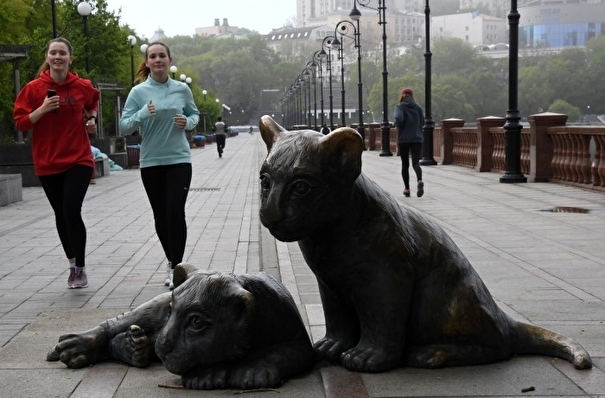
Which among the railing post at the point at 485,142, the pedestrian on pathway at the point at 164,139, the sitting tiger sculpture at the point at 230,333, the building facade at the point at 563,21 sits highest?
the building facade at the point at 563,21

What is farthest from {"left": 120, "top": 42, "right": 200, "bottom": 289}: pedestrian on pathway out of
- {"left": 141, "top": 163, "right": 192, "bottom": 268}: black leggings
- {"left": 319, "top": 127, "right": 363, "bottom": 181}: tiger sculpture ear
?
{"left": 319, "top": 127, "right": 363, "bottom": 181}: tiger sculpture ear

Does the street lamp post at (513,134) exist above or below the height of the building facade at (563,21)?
below

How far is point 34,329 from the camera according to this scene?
6.35m

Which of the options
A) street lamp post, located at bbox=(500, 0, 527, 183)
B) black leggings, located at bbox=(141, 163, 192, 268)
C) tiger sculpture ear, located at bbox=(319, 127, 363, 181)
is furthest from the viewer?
street lamp post, located at bbox=(500, 0, 527, 183)

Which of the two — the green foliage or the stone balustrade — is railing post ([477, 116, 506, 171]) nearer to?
the stone balustrade

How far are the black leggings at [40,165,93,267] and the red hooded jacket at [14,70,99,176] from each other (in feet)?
0.23

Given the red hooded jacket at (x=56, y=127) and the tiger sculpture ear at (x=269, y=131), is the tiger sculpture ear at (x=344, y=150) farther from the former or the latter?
the red hooded jacket at (x=56, y=127)

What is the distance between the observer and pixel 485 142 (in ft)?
85.6

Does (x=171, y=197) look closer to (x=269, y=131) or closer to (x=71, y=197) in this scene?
(x=71, y=197)

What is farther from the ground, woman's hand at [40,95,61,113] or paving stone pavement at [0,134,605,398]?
woman's hand at [40,95,61,113]

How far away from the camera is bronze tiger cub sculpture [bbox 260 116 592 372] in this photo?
448 cm

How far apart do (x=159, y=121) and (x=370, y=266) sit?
149 inches

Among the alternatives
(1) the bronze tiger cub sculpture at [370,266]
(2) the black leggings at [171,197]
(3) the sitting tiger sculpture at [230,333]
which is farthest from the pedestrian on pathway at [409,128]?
(3) the sitting tiger sculpture at [230,333]

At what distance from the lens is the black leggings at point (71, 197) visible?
7.85 meters
